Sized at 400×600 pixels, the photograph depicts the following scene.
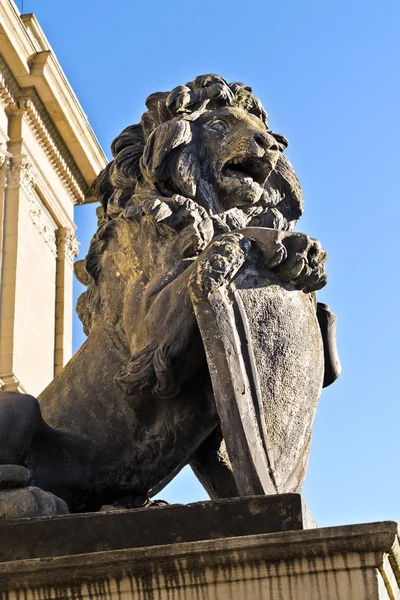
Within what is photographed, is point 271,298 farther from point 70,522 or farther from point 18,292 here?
point 18,292

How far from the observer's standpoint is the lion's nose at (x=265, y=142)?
5.56 metres

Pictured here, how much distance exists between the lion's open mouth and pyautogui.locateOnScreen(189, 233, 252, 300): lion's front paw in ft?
2.36

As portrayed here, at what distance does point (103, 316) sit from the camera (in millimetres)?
5438

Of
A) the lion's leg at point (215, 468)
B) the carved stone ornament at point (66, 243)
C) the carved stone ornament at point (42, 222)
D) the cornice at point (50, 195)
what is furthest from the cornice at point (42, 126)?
the lion's leg at point (215, 468)

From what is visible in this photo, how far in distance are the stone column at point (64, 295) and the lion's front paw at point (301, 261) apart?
21.3 metres

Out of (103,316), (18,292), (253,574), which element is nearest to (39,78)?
(18,292)

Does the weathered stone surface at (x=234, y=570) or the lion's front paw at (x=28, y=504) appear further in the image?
the lion's front paw at (x=28, y=504)

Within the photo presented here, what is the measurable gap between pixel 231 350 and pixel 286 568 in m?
1.04

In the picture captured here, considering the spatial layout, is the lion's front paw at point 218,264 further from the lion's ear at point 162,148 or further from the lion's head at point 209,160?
the lion's ear at point 162,148

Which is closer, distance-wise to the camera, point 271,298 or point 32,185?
point 271,298

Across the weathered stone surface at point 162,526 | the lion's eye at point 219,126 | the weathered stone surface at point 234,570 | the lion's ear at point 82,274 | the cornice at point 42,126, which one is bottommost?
the weathered stone surface at point 234,570

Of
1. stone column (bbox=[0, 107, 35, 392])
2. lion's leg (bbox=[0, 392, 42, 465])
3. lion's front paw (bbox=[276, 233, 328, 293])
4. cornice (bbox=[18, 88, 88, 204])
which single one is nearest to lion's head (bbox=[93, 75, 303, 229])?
lion's front paw (bbox=[276, 233, 328, 293])

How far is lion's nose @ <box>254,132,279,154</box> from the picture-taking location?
5.56 meters

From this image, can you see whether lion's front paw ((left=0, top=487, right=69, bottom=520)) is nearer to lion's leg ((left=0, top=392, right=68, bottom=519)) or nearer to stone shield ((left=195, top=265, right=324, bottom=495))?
lion's leg ((left=0, top=392, right=68, bottom=519))
